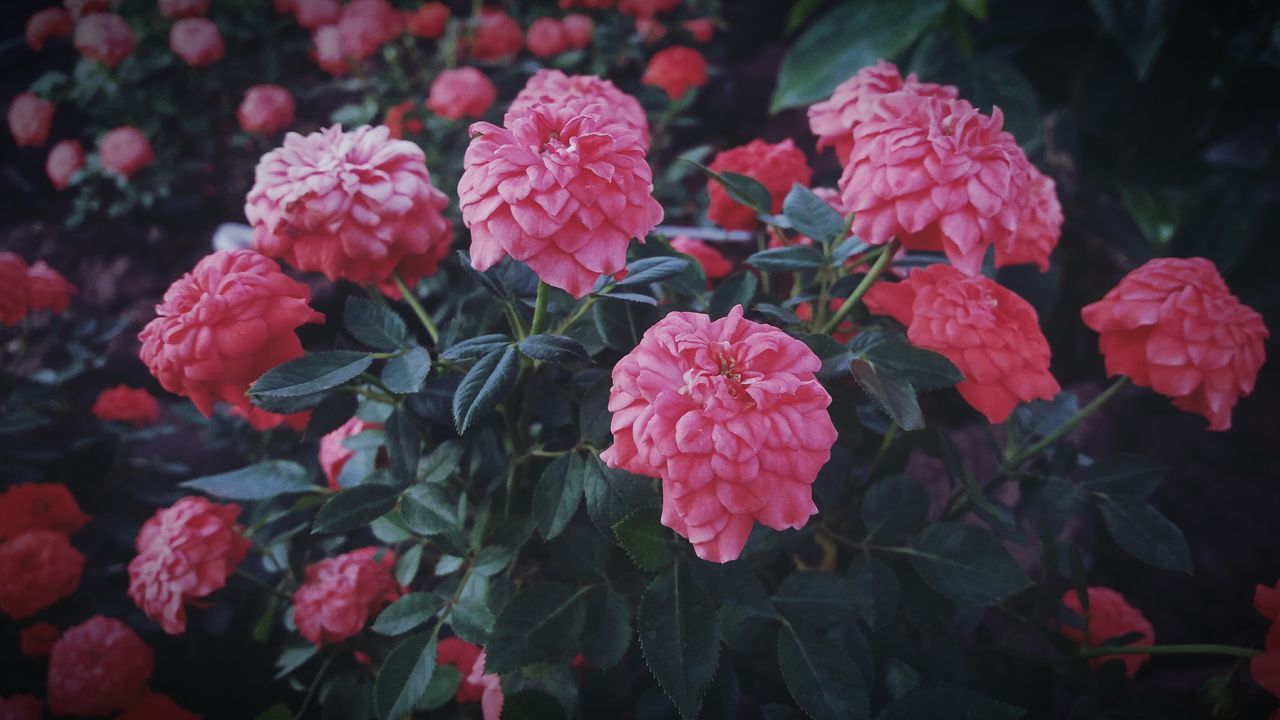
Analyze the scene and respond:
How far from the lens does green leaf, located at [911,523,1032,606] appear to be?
624mm

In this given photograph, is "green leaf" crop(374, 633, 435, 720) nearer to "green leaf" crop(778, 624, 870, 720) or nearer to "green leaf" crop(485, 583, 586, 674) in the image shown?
"green leaf" crop(485, 583, 586, 674)

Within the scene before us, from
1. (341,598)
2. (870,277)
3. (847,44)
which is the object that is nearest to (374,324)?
(341,598)

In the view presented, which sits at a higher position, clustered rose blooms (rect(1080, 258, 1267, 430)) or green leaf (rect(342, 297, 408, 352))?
green leaf (rect(342, 297, 408, 352))

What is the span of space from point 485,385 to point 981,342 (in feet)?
1.31

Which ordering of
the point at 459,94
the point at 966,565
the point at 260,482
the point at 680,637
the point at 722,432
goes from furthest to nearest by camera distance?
the point at 459,94, the point at 260,482, the point at 966,565, the point at 680,637, the point at 722,432

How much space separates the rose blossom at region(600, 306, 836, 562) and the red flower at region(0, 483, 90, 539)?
907 millimetres

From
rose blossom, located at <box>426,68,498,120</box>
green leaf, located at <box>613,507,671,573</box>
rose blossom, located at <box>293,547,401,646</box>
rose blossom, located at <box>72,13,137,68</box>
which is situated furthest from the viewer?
rose blossom, located at <box>72,13,137,68</box>

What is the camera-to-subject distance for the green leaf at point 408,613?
2.18ft

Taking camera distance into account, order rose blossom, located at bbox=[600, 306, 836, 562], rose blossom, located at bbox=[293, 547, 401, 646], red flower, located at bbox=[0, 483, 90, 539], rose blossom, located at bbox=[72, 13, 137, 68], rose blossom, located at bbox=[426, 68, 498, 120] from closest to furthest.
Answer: rose blossom, located at bbox=[600, 306, 836, 562], rose blossom, located at bbox=[293, 547, 401, 646], red flower, located at bbox=[0, 483, 90, 539], rose blossom, located at bbox=[426, 68, 498, 120], rose blossom, located at bbox=[72, 13, 137, 68]

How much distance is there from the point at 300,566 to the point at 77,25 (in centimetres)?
155

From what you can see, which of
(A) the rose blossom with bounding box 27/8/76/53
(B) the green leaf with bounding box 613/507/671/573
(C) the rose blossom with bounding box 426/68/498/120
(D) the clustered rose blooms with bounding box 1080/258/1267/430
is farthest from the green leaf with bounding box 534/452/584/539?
(A) the rose blossom with bounding box 27/8/76/53

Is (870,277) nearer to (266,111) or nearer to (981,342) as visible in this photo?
(981,342)

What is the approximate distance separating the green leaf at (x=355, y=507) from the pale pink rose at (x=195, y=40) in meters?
1.50

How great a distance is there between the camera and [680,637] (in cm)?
54
